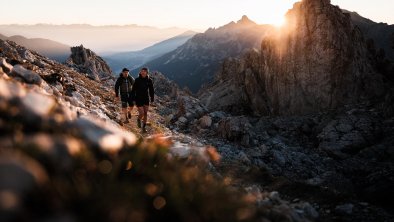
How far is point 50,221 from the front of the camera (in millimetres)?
3855

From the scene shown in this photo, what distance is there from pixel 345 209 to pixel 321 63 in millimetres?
24776

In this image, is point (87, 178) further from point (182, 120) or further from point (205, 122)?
point (182, 120)

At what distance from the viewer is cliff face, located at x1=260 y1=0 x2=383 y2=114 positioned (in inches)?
1265

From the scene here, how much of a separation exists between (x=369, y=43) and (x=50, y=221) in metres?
44.1

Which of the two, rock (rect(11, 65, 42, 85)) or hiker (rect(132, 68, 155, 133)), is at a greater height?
rock (rect(11, 65, 42, 85))

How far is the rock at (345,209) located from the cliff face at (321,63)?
2317 centimetres

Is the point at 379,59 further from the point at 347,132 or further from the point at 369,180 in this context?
the point at 369,180

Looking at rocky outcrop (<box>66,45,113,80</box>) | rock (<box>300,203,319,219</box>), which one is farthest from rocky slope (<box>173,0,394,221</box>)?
rocky outcrop (<box>66,45,113,80</box>)

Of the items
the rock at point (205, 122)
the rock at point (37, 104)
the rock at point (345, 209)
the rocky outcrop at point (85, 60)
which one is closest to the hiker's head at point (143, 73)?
the rock at point (345, 209)

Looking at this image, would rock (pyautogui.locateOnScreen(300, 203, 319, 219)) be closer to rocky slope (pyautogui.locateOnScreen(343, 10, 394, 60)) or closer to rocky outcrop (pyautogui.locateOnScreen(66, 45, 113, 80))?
rocky outcrop (pyautogui.locateOnScreen(66, 45, 113, 80))

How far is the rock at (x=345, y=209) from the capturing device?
31.6 feet

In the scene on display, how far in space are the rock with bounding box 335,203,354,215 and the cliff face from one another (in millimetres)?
23171

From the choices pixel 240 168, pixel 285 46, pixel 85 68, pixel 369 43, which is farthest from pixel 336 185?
pixel 85 68

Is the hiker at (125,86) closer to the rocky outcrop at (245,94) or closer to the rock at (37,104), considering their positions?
the rock at (37,104)
